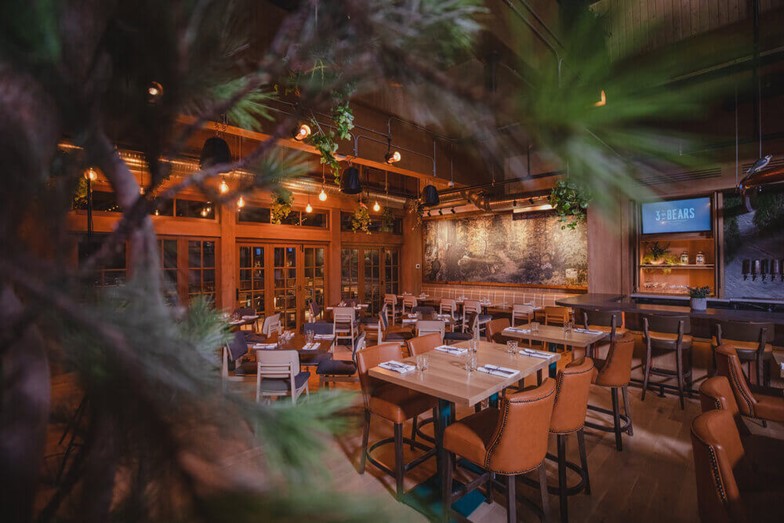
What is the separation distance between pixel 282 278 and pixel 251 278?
2.39 feet

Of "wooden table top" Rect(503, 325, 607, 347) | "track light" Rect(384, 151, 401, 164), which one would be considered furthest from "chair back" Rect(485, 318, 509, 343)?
"track light" Rect(384, 151, 401, 164)

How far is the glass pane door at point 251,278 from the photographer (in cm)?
745

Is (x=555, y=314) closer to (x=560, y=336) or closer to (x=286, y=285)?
Result: (x=560, y=336)

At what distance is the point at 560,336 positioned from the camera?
4.07 meters

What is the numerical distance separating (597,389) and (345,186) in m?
4.34

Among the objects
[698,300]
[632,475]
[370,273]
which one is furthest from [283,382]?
[370,273]

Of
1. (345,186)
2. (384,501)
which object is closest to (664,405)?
(345,186)

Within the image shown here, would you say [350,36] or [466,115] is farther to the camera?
[466,115]

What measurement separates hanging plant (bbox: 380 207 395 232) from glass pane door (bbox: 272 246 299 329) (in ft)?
8.56

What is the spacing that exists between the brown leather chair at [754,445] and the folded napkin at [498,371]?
3.42 ft

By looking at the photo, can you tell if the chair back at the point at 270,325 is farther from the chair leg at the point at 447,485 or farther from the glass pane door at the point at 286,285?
the chair leg at the point at 447,485

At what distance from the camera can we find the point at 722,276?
6051 mm

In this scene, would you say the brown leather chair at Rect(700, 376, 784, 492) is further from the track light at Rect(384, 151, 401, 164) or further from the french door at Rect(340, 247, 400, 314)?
the french door at Rect(340, 247, 400, 314)

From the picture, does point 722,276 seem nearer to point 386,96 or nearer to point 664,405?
point 664,405
